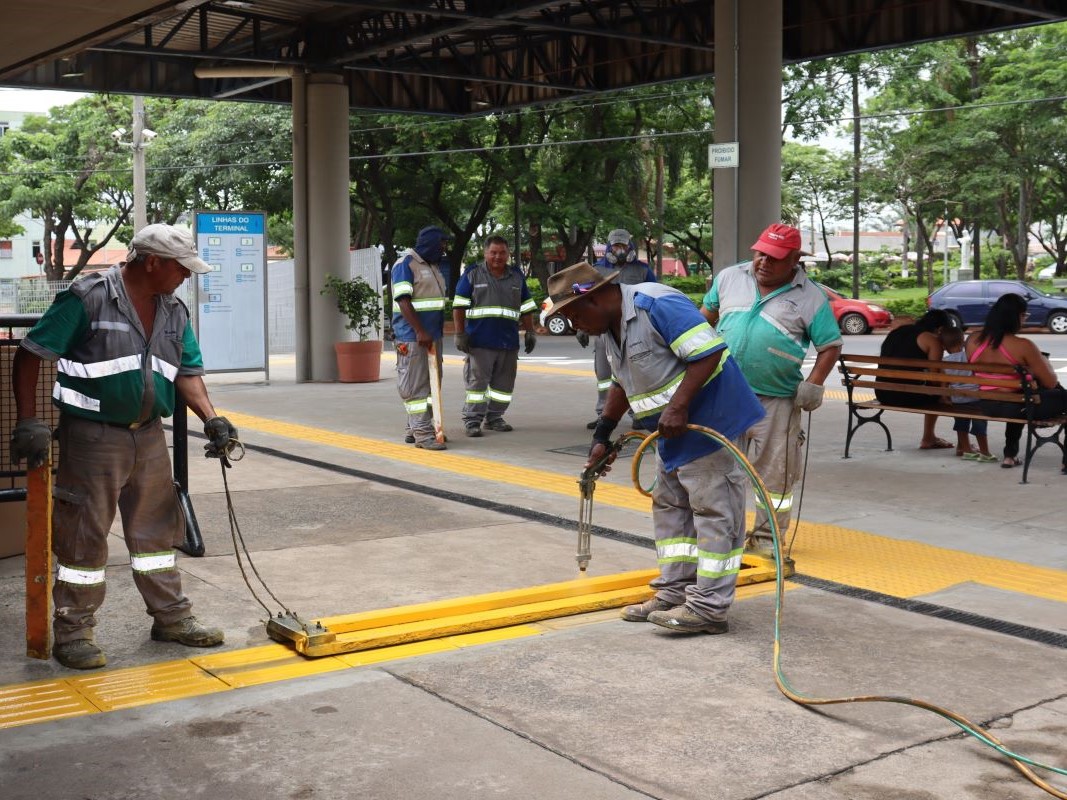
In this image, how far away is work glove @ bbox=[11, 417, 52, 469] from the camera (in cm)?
498

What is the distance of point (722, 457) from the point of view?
5.73 meters

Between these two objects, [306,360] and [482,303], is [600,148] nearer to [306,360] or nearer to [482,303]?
[306,360]

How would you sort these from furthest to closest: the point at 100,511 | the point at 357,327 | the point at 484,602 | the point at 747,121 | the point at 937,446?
1. the point at 357,327
2. the point at 747,121
3. the point at 937,446
4. the point at 484,602
5. the point at 100,511

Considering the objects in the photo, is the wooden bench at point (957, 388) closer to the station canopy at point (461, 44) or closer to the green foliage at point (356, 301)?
the station canopy at point (461, 44)

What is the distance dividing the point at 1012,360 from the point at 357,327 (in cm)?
1123

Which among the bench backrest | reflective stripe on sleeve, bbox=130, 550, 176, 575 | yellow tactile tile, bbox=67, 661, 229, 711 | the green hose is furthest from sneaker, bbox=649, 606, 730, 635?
the bench backrest

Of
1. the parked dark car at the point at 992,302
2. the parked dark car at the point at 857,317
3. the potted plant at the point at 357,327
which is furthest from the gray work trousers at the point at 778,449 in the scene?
the parked dark car at the point at 857,317

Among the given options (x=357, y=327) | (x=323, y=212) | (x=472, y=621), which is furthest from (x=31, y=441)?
(x=323, y=212)

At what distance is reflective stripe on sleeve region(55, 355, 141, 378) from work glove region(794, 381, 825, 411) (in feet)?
11.6

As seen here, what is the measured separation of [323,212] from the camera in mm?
19641

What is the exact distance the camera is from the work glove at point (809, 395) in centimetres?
686

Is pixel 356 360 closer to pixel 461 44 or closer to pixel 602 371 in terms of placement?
pixel 461 44

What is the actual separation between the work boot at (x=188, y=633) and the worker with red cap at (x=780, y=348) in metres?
3.11

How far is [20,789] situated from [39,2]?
12.0 ft
